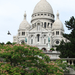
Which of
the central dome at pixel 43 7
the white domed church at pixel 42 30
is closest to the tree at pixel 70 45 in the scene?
the white domed church at pixel 42 30

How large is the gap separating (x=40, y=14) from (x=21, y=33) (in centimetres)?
1182

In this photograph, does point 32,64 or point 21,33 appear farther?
point 21,33

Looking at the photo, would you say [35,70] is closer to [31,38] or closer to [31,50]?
[31,50]

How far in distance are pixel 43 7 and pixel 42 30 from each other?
780 inches

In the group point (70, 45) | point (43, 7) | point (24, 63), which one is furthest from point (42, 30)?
point (24, 63)

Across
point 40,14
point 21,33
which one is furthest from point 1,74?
point 40,14

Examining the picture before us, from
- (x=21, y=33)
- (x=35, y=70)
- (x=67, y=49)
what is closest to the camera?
(x=35, y=70)

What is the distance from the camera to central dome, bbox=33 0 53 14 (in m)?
80.1

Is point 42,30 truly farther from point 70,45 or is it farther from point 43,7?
point 70,45

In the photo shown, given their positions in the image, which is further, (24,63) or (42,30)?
(42,30)

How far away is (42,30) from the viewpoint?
6378 cm

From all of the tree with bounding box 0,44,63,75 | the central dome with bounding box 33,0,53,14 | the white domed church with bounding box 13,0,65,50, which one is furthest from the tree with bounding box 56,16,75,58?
the central dome with bounding box 33,0,53,14

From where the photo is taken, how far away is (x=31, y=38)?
63.6m

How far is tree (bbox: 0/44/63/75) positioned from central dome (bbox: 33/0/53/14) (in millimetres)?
66355
